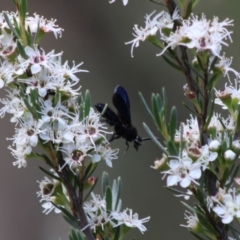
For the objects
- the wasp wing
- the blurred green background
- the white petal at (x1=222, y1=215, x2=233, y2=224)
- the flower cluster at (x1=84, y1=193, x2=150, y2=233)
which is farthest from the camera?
the blurred green background

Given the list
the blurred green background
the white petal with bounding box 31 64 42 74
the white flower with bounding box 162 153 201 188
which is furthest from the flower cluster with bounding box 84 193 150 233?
the blurred green background

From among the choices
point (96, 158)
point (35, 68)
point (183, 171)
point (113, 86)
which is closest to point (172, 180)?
point (183, 171)

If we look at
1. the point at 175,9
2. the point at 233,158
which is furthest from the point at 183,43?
the point at 233,158

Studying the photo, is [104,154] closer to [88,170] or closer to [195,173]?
[88,170]

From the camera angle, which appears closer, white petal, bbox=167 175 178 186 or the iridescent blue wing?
white petal, bbox=167 175 178 186

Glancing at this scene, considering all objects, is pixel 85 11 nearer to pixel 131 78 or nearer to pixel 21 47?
pixel 131 78

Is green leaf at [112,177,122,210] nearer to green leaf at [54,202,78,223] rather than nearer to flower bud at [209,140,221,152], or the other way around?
green leaf at [54,202,78,223]
